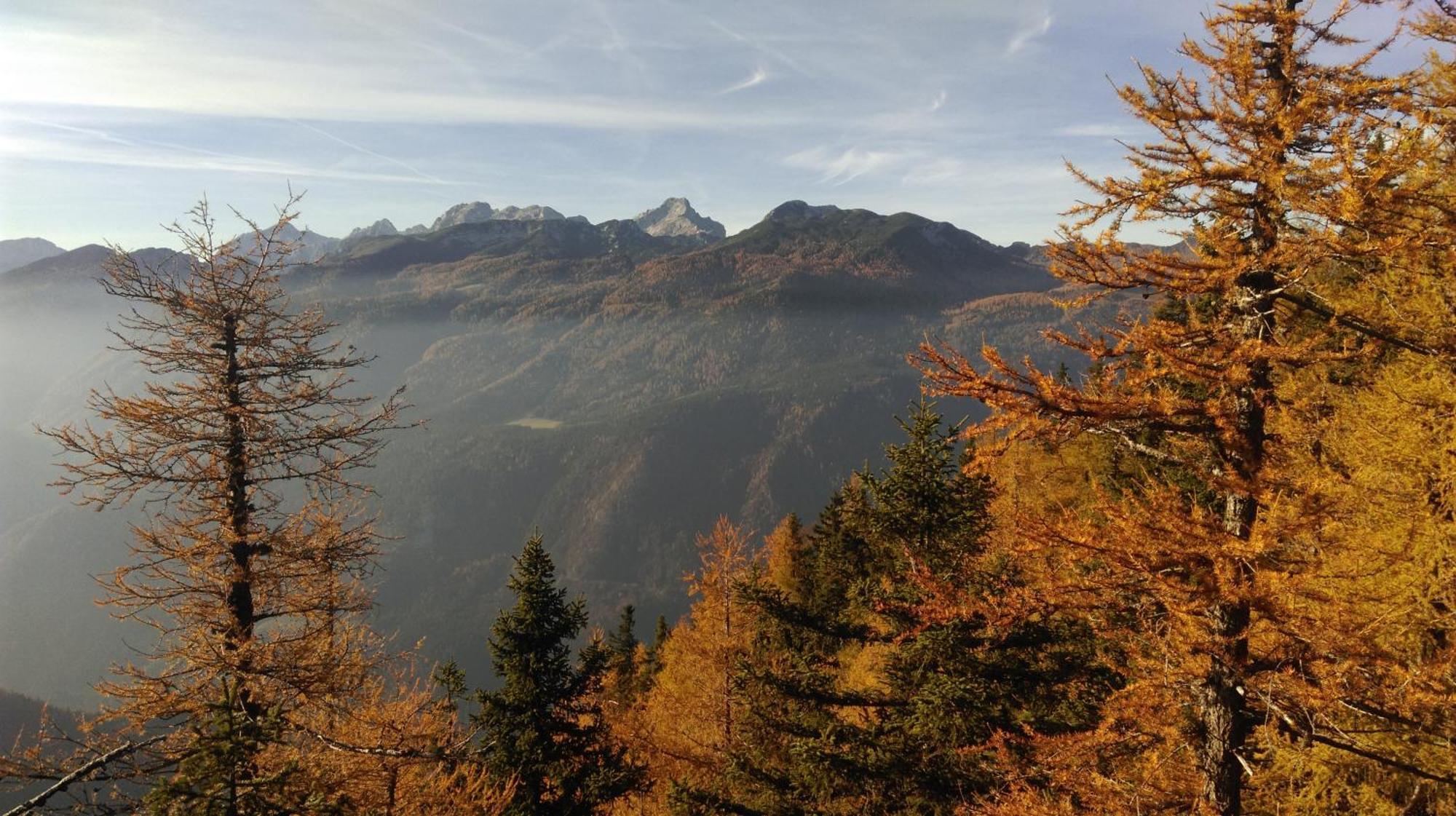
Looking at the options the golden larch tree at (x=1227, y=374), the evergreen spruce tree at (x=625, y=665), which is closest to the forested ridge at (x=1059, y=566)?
the golden larch tree at (x=1227, y=374)

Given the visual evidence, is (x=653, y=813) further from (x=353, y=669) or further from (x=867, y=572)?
(x=353, y=669)

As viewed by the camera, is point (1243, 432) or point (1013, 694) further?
point (1013, 694)

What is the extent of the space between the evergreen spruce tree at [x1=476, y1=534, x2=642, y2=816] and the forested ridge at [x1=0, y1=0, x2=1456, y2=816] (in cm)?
8

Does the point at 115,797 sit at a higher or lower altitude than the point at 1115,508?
lower

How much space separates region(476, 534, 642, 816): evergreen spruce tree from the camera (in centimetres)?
1345

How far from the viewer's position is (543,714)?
536 inches

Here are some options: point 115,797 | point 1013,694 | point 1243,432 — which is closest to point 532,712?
point 115,797

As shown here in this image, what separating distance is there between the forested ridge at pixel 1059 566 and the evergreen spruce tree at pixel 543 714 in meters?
A: 0.08

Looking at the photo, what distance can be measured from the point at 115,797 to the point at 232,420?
15.4 ft

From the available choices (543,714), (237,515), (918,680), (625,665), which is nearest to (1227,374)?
(918,680)

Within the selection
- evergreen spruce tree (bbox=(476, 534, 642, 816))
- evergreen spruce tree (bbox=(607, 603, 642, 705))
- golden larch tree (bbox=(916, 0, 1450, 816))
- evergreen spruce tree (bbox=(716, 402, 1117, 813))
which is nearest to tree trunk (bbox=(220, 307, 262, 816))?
evergreen spruce tree (bbox=(476, 534, 642, 816))

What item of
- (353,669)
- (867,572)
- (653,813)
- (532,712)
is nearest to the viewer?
(353,669)

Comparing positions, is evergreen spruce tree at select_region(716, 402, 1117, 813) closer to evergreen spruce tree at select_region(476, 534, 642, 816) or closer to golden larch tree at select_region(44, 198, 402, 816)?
evergreen spruce tree at select_region(476, 534, 642, 816)

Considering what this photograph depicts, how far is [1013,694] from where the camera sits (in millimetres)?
9586
